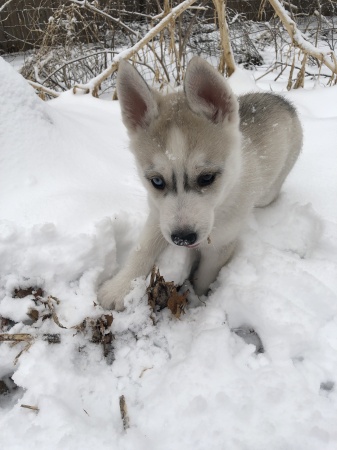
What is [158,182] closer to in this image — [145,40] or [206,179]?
[206,179]

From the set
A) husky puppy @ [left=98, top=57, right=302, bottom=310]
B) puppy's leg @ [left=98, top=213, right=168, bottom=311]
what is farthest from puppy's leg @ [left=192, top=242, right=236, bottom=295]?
puppy's leg @ [left=98, top=213, right=168, bottom=311]

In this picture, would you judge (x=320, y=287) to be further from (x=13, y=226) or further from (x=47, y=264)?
(x=13, y=226)

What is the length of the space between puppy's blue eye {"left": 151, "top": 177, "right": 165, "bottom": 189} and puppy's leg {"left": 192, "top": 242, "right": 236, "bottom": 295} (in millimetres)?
508

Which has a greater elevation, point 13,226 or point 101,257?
point 13,226

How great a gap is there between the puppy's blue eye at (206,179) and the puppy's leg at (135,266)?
464mm

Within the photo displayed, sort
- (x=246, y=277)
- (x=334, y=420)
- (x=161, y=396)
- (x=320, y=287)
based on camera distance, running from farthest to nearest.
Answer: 1. (x=246, y=277)
2. (x=320, y=287)
3. (x=161, y=396)
4. (x=334, y=420)

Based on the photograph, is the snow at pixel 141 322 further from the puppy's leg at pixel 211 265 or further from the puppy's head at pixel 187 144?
the puppy's head at pixel 187 144

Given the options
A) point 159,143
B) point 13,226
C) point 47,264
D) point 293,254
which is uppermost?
point 159,143

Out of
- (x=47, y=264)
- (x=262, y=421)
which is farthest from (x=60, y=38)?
(x=262, y=421)

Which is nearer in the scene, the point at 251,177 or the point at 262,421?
the point at 262,421

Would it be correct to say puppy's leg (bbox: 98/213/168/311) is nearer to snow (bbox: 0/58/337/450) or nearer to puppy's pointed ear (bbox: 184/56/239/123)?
snow (bbox: 0/58/337/450)

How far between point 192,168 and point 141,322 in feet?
2.61

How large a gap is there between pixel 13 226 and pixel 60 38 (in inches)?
201

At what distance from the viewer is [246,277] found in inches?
83.2
